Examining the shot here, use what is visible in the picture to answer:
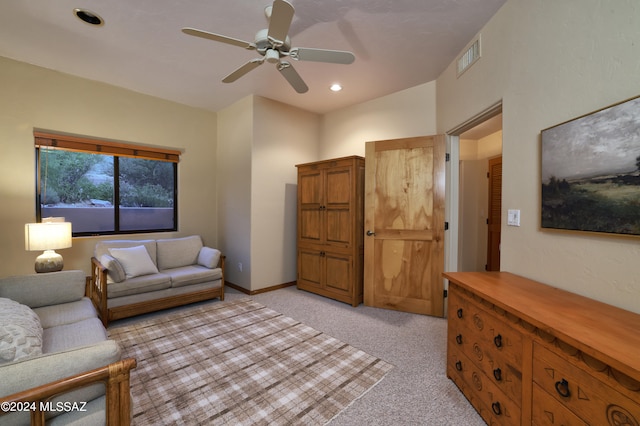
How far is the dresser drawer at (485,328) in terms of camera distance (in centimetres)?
130

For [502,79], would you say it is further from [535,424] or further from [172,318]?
[172,318]

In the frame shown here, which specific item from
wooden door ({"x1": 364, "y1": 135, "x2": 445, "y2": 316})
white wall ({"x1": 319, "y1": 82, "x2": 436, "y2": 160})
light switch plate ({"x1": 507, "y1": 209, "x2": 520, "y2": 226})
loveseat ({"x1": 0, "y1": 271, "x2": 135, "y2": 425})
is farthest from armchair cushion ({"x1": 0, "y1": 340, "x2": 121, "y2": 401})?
white wall ({"x1": 319, "y1": 82, "x2": 436, "y2": 160})

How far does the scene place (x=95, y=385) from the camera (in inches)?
43.7

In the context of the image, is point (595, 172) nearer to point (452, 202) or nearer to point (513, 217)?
point (513, 217)

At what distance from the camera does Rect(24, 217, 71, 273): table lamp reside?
2590 millimetres

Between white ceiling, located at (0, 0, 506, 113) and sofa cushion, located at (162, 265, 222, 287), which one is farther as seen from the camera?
sofa cushion, located at (162, 265, 222, 287)

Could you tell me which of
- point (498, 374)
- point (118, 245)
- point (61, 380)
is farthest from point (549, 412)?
point (118, 245)

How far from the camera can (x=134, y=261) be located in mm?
3123

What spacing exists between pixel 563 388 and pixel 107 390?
1.78 m

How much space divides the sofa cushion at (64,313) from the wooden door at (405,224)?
2.81m

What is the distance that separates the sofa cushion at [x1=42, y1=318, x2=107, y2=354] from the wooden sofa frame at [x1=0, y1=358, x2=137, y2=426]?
0.80m

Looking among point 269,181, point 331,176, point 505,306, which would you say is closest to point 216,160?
point 269,181

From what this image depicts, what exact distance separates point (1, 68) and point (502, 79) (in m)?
4.99

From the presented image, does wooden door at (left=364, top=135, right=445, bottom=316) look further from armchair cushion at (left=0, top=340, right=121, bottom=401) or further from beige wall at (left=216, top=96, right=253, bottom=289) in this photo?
armchair cushion at (left=0, top=340, right=121, bottom=401)
